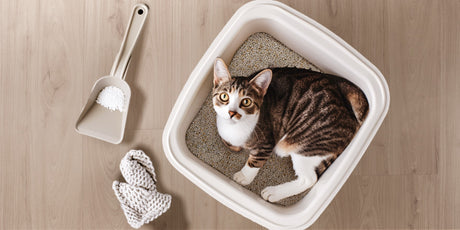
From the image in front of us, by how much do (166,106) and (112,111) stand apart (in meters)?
0.18

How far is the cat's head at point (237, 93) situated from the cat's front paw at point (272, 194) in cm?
30

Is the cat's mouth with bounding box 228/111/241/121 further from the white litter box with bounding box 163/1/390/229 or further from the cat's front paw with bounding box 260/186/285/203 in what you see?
the cat's front paw with bounding box 260/186/285/203

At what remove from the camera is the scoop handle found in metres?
1.10

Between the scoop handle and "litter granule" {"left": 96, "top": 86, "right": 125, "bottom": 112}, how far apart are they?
5 cm

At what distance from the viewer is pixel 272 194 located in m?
0.99

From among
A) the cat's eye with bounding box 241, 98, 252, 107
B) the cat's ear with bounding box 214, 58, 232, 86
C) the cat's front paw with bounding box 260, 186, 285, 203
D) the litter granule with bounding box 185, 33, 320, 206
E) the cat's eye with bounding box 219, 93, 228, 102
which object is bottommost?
the cat's front paw with bounding box 260, 186, 285, 203

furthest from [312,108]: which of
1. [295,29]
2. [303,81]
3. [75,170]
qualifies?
[75,170]

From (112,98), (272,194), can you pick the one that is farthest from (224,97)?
(112,98)

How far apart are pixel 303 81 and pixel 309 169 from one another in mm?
A: 250

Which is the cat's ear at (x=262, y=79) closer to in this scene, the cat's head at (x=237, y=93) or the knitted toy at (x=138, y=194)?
the cat's head at (x=237, y=93)

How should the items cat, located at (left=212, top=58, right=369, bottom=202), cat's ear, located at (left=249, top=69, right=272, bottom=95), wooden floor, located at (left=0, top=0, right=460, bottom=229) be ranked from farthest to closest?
wooden floor, located at (left=0, top=0, right=460, bottom=229)
cat, located at (left=212, top=58, right=369, bottom=202)
cat's ear, located at (left=249, top=69, right=272, bottom=95)

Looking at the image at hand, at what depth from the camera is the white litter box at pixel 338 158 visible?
85 centimetres

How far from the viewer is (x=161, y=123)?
114cm

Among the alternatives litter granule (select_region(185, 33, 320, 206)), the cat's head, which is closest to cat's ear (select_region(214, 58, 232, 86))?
the cat's head
